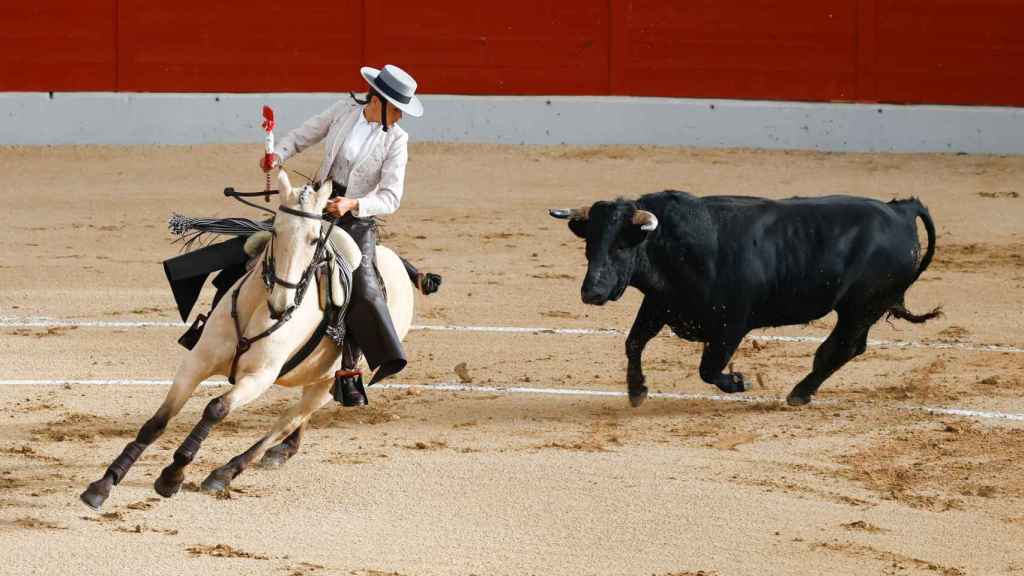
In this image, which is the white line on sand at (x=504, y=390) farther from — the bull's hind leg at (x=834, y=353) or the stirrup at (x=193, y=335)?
the stirrup at (x=193, y=335)

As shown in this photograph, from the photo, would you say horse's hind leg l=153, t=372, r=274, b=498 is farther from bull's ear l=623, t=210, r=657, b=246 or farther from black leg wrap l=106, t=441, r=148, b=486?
bull's ear l=623, t=210, r=657, b=246

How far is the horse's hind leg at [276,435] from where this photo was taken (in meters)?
6.41

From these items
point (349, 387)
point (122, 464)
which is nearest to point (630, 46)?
point (349, 387)

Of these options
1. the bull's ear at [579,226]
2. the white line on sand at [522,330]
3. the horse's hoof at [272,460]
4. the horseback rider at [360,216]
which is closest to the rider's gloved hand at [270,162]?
the horseback rider at [360,216]

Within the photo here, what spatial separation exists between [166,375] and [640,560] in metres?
3.43

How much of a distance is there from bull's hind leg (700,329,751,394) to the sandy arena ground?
16 centimetres

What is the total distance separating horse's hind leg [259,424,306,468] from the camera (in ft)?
22.4

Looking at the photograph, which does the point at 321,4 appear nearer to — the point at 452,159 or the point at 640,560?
the point at 452,159

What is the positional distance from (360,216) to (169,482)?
3.82ft

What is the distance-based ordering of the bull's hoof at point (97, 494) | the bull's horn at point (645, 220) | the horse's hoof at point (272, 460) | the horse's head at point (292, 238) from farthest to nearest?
1. the bull's horn at point (645, 220)
2. the horse's hoof at point (272, 460)
3. the bull's hoof at point (97, 494)
4. the horse's head at point (292, 238)

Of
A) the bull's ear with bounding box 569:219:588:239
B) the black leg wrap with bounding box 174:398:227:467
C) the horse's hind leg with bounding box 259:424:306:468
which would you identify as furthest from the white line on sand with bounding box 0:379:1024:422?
the black leg wrap with bounding box 174:398:227:467

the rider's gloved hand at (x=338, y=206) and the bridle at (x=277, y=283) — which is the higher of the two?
the rider's gloved hand at (x=338, y=206)

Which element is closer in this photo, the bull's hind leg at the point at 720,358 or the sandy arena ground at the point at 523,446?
the sandy arena ground at the point at 523,446

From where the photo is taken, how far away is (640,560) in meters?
5.82
